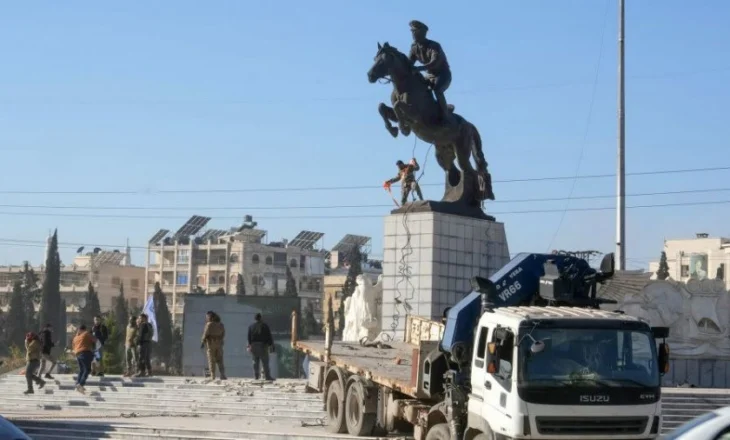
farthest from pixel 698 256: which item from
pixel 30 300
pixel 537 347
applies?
pixel 537 347

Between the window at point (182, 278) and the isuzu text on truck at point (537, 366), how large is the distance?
111 meters

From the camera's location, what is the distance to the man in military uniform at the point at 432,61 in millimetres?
28578

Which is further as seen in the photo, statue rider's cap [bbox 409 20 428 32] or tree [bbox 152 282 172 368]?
tree [bbox 152 282 172 368]

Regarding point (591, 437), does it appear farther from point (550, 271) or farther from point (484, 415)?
point (550, 271)

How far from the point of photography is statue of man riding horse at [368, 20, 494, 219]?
28.3 metres

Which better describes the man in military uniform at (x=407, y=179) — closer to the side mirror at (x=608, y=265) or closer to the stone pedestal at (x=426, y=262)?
the stone pedestal at (x=426, y=262)

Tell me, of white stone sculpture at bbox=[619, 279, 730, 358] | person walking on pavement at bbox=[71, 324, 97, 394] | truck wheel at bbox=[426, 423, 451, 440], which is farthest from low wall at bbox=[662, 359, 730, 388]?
truck wheel at bbox=[426, 423, 451, 440]

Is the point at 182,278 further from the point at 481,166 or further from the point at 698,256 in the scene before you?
the point at 481,166

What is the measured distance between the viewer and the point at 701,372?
31.4 metres

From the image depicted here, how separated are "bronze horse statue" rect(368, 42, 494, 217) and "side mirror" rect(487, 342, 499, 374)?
15622 millimetres

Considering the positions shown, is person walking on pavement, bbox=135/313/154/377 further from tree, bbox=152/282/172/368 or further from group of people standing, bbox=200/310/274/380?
tree, bbox=152/282/172/368

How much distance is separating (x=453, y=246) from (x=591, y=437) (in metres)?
16.3

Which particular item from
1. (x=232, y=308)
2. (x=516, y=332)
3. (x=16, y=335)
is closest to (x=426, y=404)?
(x=516, y=332)

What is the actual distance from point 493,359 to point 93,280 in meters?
126
